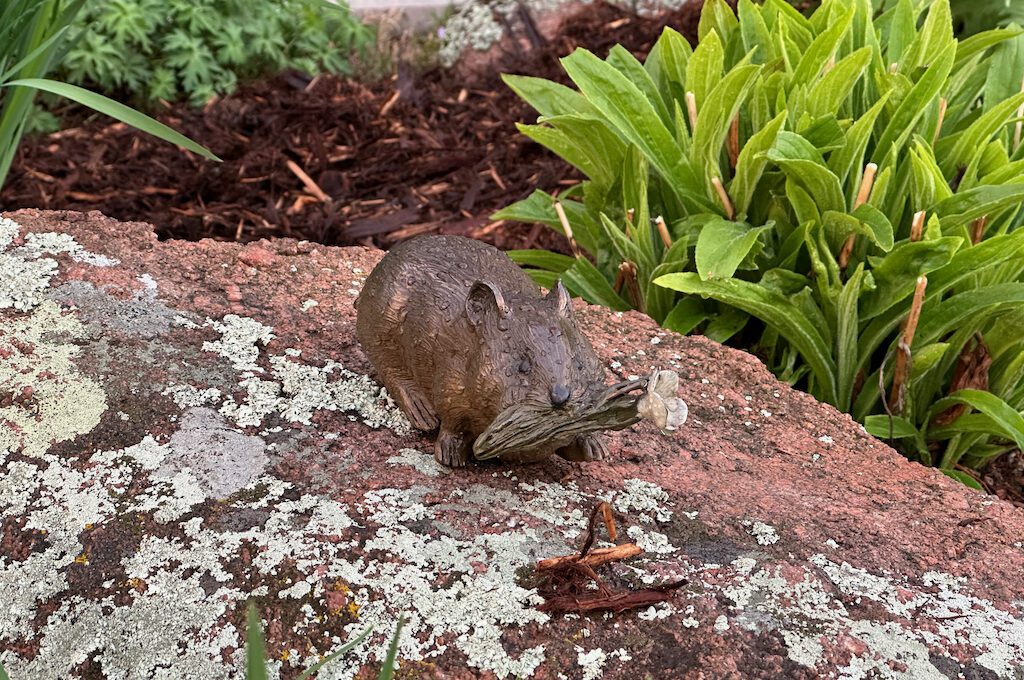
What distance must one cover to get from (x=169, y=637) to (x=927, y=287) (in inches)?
88.2

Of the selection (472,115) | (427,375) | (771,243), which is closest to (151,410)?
(427,375)

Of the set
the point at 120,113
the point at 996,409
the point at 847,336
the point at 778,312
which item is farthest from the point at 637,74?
the point at 120,113

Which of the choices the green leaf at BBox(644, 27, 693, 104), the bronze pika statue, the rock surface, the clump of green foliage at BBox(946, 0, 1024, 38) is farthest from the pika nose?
the clump of green foliage at BBox(946, 0, 1024, 38)

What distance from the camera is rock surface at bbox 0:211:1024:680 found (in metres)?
1.88

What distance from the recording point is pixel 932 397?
3.30 metres

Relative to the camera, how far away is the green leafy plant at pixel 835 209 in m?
3.01

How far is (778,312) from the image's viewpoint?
3.05 meters

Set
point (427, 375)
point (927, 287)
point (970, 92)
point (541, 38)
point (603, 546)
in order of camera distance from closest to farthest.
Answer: point (603, 546) → point (427, 375) → point (927, 287) → point (970, 92) → point (541, 38)

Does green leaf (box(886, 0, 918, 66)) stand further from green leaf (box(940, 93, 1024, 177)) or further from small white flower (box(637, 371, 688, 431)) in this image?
small white flower (box(637, 371, 688, 431))

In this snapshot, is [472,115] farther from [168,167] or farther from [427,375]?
[427,375]

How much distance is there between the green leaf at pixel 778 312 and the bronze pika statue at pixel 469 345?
0.70 metres

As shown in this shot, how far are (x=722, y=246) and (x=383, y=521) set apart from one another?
141cm

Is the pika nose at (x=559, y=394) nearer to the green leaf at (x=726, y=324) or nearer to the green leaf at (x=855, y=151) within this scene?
the green leaf at (x=726, y=324)

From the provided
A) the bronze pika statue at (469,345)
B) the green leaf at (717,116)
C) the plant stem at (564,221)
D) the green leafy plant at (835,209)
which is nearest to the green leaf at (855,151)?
the green leafy plant at (835,209)
